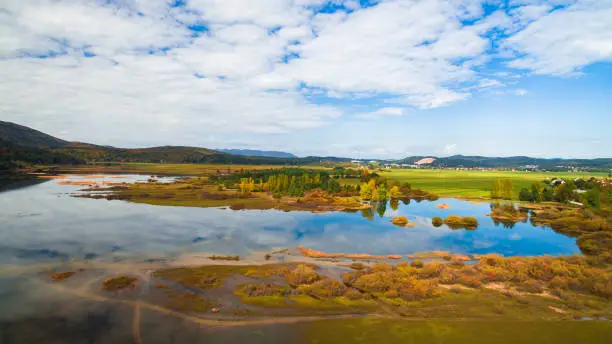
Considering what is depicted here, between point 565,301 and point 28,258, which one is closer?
point 565,301

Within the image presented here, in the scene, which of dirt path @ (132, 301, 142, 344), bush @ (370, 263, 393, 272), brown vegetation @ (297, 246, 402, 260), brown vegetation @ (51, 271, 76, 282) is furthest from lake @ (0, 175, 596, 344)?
bush @ (370, 263, 393, 272)

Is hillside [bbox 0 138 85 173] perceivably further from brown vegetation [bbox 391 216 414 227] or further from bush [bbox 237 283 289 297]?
bush [bbox 237 283 289 297]

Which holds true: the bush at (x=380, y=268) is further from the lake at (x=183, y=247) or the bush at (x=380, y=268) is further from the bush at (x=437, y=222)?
the bush at (x=437, y=222)

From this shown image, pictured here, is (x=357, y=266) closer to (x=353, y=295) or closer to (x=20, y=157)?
(x=353, y=295)

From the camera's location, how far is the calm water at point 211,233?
128 feet

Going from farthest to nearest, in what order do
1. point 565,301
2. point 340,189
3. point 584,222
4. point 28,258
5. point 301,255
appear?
point 340,189 → point 584,222 → point 301,255 → point 28,258 → point 565,301

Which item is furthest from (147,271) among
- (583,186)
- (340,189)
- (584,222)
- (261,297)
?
(583,186)

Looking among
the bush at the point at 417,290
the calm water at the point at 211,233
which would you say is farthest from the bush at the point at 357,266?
the calm water at the point at 211,233

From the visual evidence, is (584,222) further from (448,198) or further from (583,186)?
(583,186)

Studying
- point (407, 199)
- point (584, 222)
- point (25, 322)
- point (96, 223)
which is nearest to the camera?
point (25, 322)

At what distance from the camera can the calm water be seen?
39.0 meters

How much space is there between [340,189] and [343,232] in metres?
54.1

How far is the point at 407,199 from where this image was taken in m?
99.5

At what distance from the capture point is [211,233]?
47.9 m
